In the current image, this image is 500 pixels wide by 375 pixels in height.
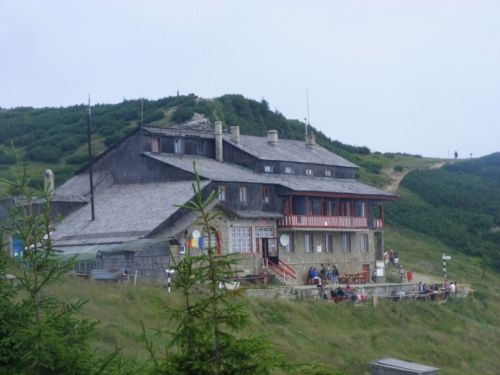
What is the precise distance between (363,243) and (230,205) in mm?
11336

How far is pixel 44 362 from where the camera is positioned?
10453 mm

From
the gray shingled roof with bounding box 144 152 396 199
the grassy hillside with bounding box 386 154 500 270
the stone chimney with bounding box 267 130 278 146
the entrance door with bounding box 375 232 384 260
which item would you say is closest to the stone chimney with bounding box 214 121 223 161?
the gray shingled roof with bounding box 144 152 396 199

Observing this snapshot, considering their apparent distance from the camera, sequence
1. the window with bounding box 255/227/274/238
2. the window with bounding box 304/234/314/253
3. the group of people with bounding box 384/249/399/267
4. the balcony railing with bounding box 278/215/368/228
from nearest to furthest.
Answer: the window with bounding box 255/227/274/238, the balcony railing with bounding box 278/215/368/228, the window with bounding box 304/234/314/253, the group of people with bounding box 384/249/399/267

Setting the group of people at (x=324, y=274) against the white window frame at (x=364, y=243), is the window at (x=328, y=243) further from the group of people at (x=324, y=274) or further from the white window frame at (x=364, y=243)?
the white window frame at (x=364, y=243)

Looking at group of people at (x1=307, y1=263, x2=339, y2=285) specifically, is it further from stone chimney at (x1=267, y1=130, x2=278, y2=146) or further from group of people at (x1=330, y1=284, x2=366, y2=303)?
stone chimney at (x1=267, y1=130, x2=278, y2=146)

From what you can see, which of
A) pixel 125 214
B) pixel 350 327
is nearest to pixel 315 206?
pixel 125 214

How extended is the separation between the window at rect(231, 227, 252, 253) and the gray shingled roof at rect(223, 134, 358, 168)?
5.74 m

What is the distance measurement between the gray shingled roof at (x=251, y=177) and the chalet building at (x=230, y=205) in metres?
0.10

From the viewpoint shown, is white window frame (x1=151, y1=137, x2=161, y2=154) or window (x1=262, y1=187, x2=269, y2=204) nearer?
window (x1=262, y1=187, x2=269, y2=204)

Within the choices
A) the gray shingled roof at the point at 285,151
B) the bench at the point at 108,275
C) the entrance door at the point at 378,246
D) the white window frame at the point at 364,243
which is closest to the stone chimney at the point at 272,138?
the gray shingled roof at the point at 285,151

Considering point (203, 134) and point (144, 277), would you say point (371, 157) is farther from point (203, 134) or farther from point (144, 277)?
point (144, 277)

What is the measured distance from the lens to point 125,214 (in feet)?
143

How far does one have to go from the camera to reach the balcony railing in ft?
153

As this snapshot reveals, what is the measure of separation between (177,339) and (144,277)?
30.1 metres
